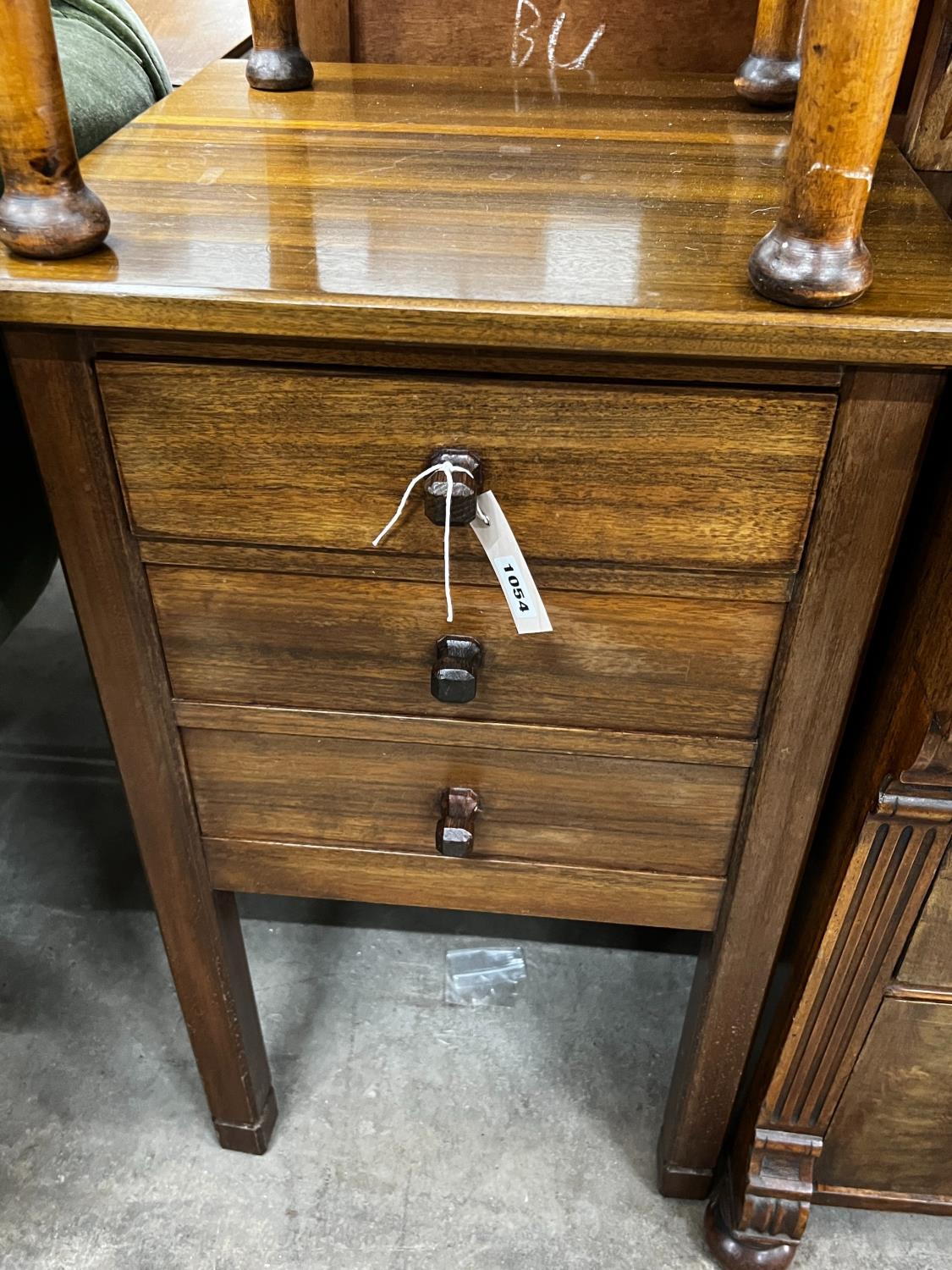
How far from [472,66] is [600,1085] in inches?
35.7

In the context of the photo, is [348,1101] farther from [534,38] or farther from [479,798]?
[534,38]

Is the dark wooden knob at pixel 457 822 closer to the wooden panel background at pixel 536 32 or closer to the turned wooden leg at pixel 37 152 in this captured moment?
the turned wooden leg at pixel 37 152

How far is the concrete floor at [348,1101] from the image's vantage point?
2.96 feet

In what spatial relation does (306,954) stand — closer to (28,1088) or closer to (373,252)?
(28,1088)

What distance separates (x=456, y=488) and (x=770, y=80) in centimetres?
42

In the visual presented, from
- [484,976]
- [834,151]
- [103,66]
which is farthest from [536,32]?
[484,976]


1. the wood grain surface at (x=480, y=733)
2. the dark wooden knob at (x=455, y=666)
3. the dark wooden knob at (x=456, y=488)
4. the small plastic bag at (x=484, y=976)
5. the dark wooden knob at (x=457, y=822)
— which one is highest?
the dark wooden knob at (x=456, y=488)

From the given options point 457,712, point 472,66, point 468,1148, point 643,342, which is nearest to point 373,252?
point 643,342

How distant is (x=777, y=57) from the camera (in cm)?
74

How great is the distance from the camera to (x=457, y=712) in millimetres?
653

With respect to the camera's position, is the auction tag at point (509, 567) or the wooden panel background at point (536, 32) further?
the wooden panel background at point (536, 32)

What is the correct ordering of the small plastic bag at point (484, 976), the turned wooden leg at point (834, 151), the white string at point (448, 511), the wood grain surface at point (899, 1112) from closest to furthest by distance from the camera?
the turned wooden leg at point (834, 151) → the white string at point (448, 511) → the wood grain surface at point (899, 1112) → the small plastic bag at point (484, 976)

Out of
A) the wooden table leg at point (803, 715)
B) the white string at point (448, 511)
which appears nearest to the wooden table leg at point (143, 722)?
the white string at point (448, 511)

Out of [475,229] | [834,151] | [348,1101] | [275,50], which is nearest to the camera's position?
[834,151]
